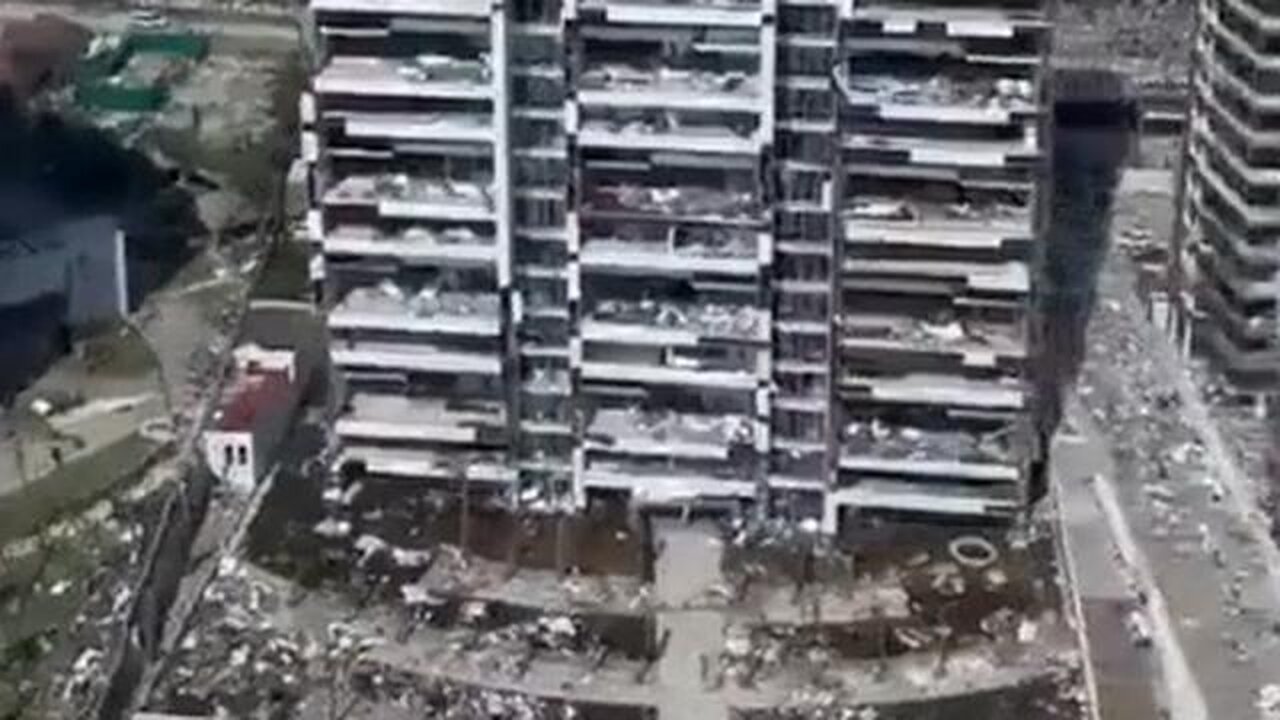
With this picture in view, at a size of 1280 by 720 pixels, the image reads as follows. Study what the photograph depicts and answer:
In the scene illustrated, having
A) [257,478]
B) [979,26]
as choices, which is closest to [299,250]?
[257,478]

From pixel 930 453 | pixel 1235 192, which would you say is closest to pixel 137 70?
pixel 930 453

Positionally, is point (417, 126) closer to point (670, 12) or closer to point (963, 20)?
point (670, 12)

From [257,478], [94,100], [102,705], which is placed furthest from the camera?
[94,100]

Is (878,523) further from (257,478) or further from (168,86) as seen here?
(168,86)

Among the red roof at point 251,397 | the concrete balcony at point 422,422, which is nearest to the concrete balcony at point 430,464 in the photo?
the concrete balcony at point 422,422

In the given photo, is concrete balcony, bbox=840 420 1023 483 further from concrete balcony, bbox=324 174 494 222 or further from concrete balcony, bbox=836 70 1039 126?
concrete balcony, bbox=324 174 494 222

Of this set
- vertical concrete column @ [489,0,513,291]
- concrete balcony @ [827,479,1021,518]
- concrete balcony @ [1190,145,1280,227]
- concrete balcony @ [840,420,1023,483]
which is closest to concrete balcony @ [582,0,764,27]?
vertical concrete column @ [489,0,513,291]

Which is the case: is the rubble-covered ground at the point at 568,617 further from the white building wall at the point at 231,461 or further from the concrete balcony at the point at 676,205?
the concrete balcony at the point at 676,205
